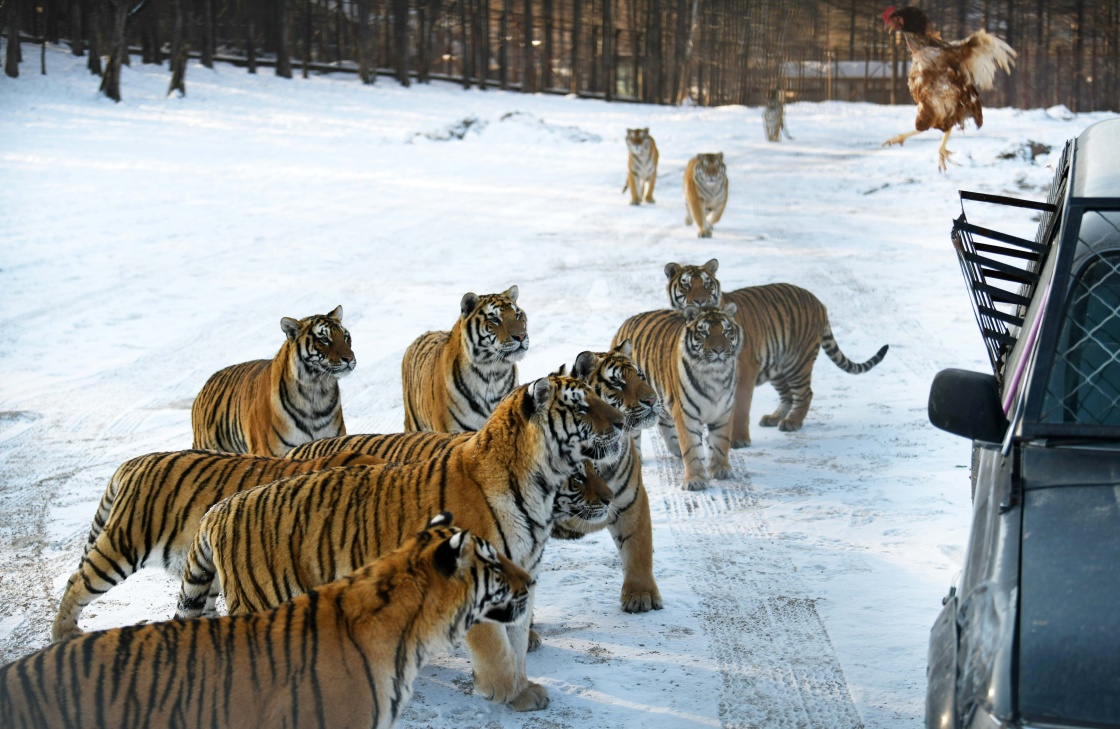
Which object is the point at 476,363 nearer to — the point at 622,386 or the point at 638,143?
the point at 622,386

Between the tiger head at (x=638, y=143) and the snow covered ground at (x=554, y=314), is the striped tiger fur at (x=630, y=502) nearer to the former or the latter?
the snow covered ground at (x=554, y=314)

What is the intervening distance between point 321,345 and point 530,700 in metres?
2.68

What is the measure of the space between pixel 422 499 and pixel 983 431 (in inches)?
78.4

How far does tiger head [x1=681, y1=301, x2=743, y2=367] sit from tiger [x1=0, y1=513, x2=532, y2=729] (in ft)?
11.9

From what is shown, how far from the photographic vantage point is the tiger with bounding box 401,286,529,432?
637cm

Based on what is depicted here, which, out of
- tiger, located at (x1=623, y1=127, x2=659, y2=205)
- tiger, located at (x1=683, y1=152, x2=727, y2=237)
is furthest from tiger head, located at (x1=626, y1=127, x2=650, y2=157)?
tiger, located at (x1=683, y1=152, x2=727, y2=237)

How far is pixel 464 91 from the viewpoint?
3688 centimetres

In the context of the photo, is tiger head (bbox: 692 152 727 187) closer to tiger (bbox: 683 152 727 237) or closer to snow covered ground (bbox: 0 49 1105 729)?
tiger (bbox: 683 152 727 237)

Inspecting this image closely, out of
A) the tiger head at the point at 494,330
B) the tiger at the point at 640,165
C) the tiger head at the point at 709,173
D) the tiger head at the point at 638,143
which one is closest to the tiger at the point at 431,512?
the tiger head at the point at 494,330

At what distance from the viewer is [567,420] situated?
4.28 m

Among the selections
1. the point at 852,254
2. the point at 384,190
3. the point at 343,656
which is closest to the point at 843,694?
the point at 343,656

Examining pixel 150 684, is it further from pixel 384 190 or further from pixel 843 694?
pixel 384 190

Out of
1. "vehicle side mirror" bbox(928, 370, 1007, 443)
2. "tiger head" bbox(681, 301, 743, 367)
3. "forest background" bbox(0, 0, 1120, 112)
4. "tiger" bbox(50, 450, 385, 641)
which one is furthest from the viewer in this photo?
"forest background" bbox(0, 0, 1120, 112)

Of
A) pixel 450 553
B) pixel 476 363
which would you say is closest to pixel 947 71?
pixel 476 363
